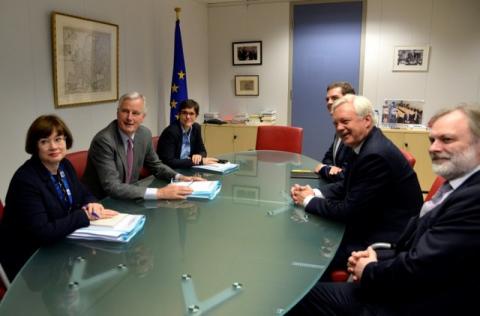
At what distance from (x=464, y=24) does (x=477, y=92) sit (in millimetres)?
850

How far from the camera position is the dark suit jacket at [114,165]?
217 cm

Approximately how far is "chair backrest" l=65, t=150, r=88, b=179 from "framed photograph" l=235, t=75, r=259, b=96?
352cm

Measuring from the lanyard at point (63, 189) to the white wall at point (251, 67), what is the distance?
163 inches

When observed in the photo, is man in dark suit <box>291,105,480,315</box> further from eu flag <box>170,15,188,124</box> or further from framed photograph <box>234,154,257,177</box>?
eu flag <box>170,15,188,124</box>

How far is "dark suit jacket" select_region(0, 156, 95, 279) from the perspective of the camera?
1561 mm

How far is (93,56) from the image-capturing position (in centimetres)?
360

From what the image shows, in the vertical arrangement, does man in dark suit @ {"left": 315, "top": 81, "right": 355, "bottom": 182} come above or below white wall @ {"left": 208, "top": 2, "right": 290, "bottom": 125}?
below

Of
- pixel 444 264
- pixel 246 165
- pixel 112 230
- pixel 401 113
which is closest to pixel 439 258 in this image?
pixel 444 264

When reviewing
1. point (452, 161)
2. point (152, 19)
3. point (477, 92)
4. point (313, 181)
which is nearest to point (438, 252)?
point (452, 161)

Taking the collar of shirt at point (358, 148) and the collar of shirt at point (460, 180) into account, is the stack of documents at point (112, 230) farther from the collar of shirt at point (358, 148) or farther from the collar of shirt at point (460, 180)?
the collar of shirt at point (460, 180)

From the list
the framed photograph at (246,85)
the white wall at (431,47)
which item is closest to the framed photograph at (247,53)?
the framed photograph at (246,85)

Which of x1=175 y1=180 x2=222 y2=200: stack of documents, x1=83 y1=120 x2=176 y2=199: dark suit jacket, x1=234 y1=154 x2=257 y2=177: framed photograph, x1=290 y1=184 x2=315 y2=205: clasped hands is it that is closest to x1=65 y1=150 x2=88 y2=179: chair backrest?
x1=83 y1=120 x2=176 y2=199: dark suit jacket

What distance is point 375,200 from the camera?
1859mm

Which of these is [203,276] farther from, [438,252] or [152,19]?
[152,19]
